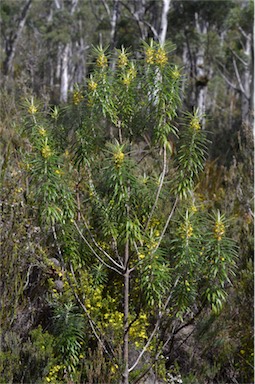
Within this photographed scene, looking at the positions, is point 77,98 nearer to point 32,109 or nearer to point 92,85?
point 92,85

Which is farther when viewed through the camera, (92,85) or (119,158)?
(92,85)

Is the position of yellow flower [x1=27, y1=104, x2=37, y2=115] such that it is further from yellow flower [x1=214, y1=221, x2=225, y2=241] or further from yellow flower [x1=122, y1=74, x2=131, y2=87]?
yellow flower [x1=214, y1=221, x2=225, y2=241]

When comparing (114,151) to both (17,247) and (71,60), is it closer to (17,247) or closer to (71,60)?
(17,247)

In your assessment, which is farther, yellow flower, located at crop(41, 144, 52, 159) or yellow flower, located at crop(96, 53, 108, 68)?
yellow flower, located at crop(96, 53, 108, 68)

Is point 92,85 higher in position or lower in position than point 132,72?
lower

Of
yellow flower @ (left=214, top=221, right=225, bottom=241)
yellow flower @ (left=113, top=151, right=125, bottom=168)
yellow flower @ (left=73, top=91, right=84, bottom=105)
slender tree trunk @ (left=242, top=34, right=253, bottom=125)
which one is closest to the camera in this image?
yellow flower @ (left=113, top=151, right=125, bottom=168)

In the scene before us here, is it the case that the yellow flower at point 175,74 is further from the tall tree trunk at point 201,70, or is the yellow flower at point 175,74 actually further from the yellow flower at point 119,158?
the tall tree trunk at point 201,70

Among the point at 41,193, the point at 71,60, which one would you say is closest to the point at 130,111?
the point at 41,193

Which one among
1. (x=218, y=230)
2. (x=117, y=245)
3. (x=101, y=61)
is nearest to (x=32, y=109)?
(x=101, y=61)

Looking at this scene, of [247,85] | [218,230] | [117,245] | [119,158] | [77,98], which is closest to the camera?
[119,158]

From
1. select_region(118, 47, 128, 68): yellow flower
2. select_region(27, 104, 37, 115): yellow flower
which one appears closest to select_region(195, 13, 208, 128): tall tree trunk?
select_region(118, 47, 128, 68): yellow flower

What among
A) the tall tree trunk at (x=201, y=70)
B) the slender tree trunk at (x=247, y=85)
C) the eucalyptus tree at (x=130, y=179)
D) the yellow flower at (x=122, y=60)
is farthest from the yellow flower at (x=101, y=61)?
the slender tree trunk at (x=247, y=85)

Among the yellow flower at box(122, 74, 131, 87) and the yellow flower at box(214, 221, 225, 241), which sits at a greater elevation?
the yellow flower at box(122, 74, 131, 87)

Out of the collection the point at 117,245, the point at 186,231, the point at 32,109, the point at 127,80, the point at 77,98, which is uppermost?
the point at 127,80
